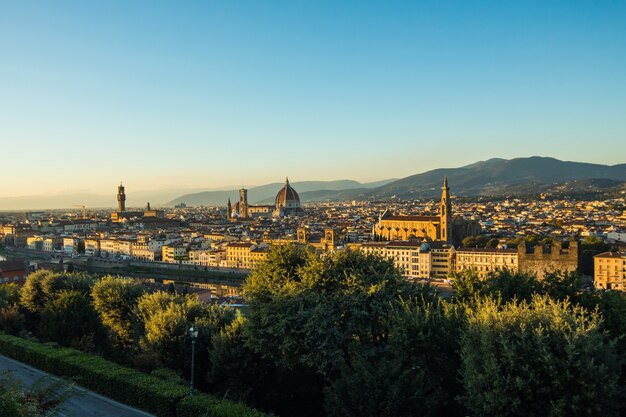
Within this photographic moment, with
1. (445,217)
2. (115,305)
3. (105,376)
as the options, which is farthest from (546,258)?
(105,376)

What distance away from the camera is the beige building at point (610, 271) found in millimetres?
42906

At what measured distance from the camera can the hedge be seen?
9086 mm

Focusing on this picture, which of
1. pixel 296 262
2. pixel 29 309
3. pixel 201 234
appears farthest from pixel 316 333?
pixel 201 234

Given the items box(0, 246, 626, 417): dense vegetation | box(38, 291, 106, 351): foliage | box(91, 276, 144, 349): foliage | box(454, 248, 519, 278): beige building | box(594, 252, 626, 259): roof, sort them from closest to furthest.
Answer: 1. box(0, 246, 626, 417): dense vegetation
2. box(38, 291, 106, 351): foliage
3. box(91, 276, 144, 349): foliage
4. box(594, 252, 626, 259): roof
5. box(454, 248, 519, 278): beige building

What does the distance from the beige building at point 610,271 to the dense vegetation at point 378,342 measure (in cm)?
3423

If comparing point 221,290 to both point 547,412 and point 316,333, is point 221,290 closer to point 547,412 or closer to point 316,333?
point 316,333

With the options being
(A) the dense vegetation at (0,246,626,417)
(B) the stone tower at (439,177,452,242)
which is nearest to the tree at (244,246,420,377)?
(A) the dense vegetation at (0,246,626,417)

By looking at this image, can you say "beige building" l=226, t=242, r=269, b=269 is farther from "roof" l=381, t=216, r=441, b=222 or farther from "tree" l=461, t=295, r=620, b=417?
"tree" l=461, t=295, r=620, b=417

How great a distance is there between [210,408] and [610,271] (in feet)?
139

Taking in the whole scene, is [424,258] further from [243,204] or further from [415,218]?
[243,204]

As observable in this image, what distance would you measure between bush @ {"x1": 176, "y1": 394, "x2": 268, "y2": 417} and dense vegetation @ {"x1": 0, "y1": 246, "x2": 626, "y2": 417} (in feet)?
0.17

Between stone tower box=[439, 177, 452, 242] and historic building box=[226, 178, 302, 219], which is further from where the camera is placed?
historic building box=[226, 178, 302, 219]

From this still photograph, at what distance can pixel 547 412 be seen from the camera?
7.95m

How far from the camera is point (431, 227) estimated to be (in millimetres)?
68625
